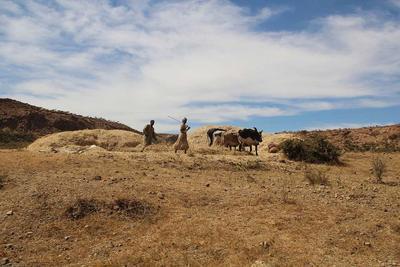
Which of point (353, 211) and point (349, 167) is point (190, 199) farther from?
point (349, 167)

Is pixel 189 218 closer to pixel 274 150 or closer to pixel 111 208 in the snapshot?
pixel 111 208

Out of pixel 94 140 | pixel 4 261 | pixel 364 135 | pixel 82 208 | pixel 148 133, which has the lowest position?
pixel 4 261

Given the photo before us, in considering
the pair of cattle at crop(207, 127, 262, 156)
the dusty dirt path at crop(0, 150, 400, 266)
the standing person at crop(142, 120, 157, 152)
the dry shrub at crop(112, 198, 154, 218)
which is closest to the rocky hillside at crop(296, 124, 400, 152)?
the pair of cattle at crop(207, 127, 262, 156)

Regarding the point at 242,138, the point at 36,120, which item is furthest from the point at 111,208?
the point at 36,120

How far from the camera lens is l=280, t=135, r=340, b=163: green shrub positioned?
2015 centimetres

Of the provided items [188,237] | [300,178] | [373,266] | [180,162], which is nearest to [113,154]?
[180,162]

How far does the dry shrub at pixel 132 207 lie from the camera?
38.4 feet

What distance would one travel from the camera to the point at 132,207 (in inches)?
468

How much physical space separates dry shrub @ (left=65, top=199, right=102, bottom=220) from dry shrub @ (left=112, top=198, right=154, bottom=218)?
1.43 feet

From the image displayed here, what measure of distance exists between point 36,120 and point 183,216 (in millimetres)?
38344

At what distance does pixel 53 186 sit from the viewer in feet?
42.3

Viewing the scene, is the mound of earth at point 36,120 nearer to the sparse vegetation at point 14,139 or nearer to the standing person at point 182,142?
the sparse vegetation at point 14,139

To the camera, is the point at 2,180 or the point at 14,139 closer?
the point at 2,180

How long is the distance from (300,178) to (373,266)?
670cm
